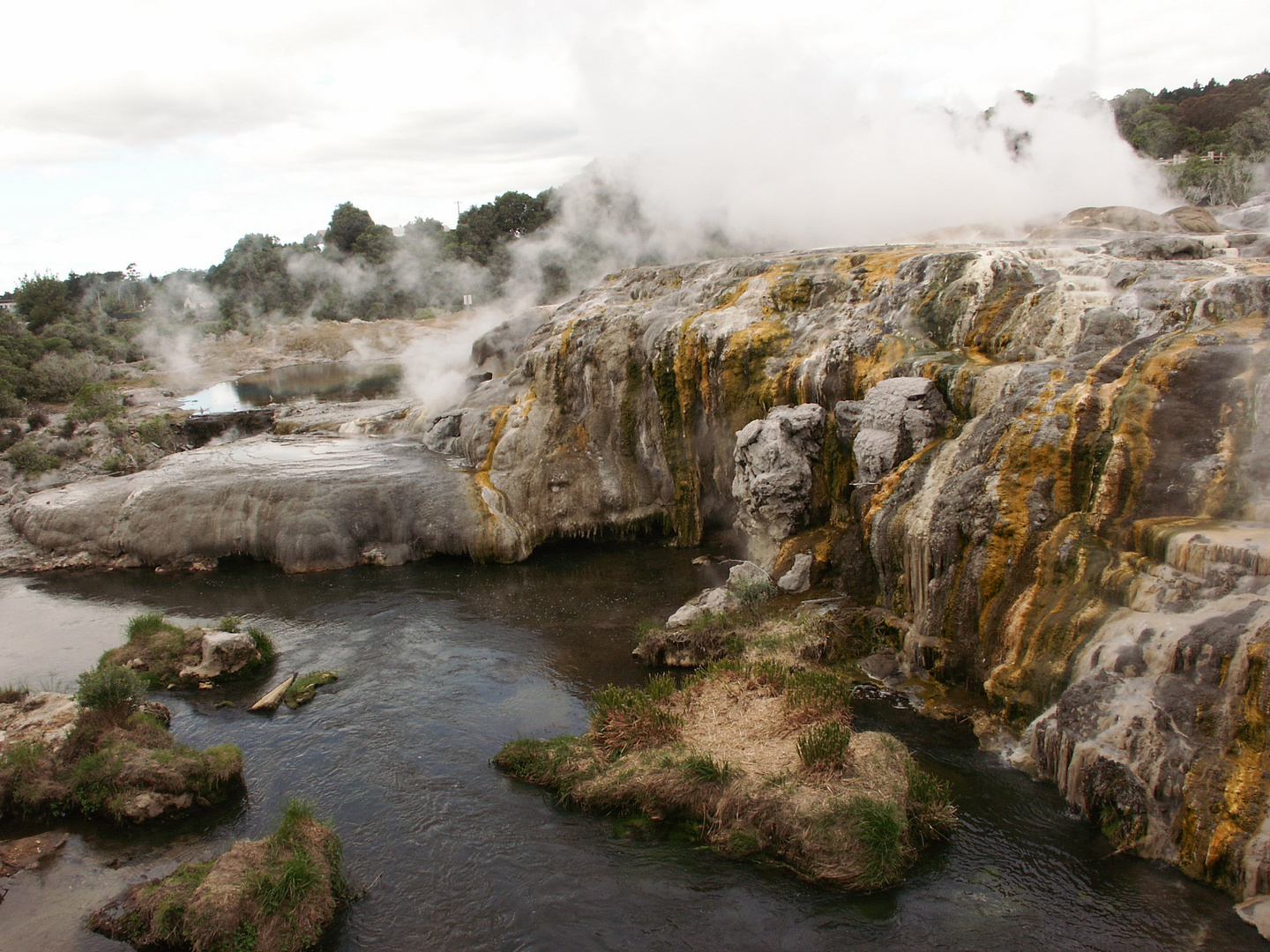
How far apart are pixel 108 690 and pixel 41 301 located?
179ft

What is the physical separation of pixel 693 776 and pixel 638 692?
6.64 ft

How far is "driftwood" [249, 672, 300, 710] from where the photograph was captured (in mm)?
13508

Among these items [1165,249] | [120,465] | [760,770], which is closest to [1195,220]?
[1165,249]

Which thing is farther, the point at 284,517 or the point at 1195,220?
the point at 284,517

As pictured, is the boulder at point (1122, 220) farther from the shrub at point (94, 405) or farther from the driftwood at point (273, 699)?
the shrub at point (94, 405)

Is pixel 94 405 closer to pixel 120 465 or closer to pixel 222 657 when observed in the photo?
pixel 120 465

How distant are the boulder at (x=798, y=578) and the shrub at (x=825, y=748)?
17.3ft

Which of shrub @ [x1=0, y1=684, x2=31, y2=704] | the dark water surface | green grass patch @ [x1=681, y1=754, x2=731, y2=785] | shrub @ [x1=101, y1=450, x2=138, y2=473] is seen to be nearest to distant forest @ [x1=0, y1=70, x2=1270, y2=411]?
the dark water surface

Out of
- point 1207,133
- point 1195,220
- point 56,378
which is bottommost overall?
point 1195,220

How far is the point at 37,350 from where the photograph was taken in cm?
4100

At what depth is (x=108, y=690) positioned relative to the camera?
39.8 feet

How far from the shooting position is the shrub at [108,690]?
1206 cm

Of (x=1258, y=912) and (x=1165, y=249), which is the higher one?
(x=1165, y=249)

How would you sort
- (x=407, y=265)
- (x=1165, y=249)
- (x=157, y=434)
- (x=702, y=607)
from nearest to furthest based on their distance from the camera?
(x=702, y=607) → (x=1165, y=249) → (x=157, y=434) → (x=407, y=265)
